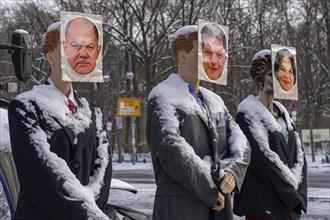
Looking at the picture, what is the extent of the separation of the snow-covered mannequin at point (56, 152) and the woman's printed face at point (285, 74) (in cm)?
169

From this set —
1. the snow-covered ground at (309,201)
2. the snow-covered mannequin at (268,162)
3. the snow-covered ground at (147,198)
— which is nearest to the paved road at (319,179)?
the snow-covered ground at (147,198)

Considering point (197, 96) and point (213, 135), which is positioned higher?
point (197, 96)

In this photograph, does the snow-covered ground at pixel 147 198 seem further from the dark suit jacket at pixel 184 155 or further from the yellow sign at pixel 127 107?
the yellow sign at pixel 127 107

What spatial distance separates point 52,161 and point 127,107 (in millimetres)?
23662

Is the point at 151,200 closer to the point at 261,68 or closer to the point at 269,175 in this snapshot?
the point at 261,68

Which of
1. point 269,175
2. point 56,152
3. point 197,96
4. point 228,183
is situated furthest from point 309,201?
point 56,152

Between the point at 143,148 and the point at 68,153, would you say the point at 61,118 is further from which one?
the point at 143,148

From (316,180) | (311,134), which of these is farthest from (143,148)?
(316,180)

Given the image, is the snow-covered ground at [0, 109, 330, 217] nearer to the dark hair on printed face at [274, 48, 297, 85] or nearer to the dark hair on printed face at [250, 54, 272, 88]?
the dark hair on printed face at [250, 54, 272, 88]

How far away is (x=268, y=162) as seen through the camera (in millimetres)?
4191

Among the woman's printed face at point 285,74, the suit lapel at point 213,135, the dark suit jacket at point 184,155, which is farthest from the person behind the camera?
the woman's printed face at point 285,74

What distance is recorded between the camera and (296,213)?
4328 mm

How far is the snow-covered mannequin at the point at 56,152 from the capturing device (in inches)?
109

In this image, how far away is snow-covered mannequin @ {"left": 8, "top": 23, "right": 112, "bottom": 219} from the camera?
277cm
